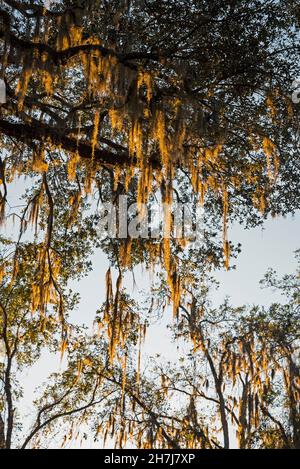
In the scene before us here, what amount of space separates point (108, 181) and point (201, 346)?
16.8 ft

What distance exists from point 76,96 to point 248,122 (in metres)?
2.46

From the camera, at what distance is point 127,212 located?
761cm

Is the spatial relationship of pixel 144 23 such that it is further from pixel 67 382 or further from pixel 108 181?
pixel 67 382

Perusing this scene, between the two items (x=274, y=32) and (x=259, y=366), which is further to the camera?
(x=259, y=366)

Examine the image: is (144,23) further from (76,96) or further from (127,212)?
(127,212)

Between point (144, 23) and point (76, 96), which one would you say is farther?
point (76, 96)

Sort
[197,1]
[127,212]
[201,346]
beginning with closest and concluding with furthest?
[197,1]
[127,212]
[201,346]

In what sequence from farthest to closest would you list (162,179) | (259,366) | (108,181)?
(259,366) → (108,181) → (162,179)

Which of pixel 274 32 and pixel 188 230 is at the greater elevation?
pixel 274 32

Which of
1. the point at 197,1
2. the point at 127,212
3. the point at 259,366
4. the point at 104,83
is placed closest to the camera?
the point at 104,83

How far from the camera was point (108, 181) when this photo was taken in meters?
8.13
